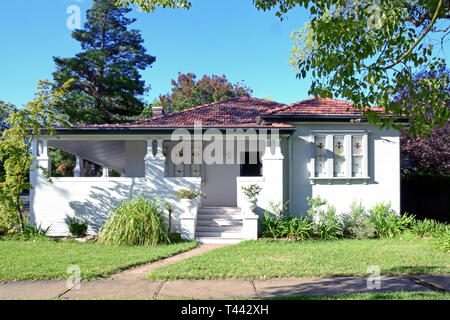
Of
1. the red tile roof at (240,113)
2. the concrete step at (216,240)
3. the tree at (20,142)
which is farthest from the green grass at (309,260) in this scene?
the tree at (20,142)

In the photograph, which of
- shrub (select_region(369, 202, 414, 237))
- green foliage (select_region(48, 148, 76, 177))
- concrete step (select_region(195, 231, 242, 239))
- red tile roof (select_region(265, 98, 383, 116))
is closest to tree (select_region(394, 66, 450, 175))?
red tile roof (select_region(265, 98, 383, 116))

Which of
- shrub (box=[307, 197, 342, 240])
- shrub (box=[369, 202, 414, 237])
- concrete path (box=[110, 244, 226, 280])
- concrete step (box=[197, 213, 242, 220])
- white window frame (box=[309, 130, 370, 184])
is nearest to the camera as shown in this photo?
concrete path (box=[110, 244, 226, 280])

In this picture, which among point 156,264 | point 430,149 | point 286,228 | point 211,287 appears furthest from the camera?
point 430,149

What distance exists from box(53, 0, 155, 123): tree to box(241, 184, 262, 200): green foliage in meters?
18.7

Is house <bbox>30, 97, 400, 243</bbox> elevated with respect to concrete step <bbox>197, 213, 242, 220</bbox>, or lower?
elevated

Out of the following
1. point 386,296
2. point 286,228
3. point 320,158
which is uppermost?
point 320,158

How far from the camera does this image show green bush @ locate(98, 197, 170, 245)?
8836mm

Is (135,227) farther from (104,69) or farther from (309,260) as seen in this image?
(104,69)

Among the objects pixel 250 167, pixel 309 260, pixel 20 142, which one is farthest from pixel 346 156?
pixel 20 142

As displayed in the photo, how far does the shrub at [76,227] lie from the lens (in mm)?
10008

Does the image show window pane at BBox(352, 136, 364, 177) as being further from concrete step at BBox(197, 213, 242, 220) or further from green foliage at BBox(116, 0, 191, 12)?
green foliage at BBox(116, 0, 191, 12)

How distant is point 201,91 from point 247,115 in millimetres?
19673

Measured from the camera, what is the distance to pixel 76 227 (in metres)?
10.0
